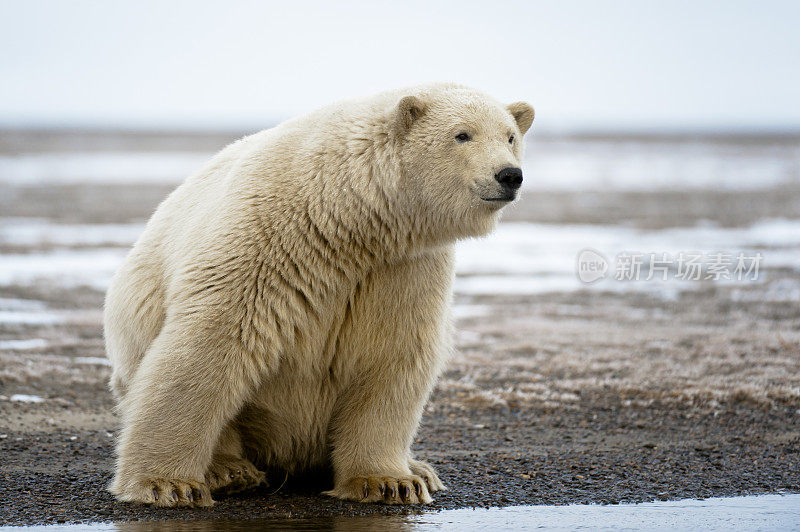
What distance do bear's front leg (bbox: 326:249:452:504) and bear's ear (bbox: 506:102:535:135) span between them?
80 centimetres

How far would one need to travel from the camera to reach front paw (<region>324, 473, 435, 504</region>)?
5027mm

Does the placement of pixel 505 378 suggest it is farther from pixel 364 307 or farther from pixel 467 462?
pixel 364 307

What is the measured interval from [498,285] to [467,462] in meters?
6.81

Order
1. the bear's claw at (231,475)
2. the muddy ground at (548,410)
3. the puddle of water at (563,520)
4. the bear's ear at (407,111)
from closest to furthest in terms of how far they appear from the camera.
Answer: the puddle of water at (563,520) < the bear's ear at (407,111) < the bear's claw at (231,475) < the muddy ground at (548,410)

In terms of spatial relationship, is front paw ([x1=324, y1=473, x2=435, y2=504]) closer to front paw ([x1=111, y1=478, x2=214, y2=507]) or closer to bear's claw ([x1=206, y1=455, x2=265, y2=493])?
bear's claw ([x1=206, y1=455, x2=265, y2=493])

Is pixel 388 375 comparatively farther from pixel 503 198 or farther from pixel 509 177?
pixel 509 177

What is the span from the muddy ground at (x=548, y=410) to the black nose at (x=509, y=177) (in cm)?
159

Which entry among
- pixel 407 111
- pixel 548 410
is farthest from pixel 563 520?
pixel 548 410

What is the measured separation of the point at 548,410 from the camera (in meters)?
7.03

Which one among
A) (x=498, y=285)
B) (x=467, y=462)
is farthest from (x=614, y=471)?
(x=498, y=285)

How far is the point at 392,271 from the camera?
16.4 ft

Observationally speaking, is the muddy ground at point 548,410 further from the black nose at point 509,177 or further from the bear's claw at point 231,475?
the black nose at point 509,177

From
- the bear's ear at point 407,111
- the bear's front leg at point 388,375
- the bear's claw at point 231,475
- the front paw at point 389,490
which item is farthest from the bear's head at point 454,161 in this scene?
the bear's claw at point 231,475

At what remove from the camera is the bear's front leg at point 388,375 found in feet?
16.3
